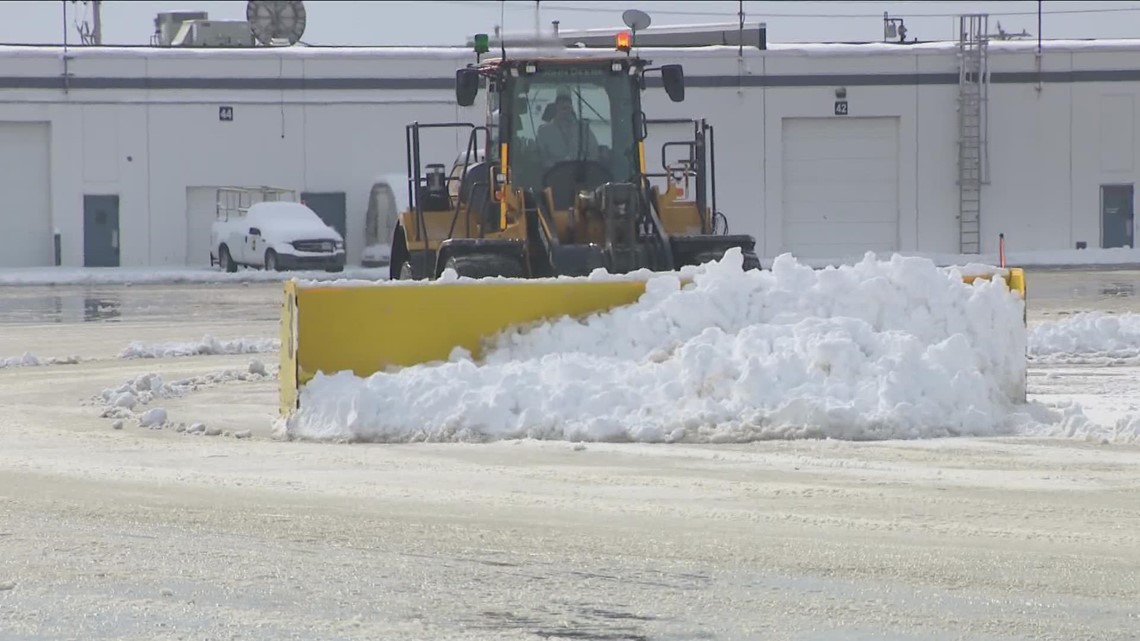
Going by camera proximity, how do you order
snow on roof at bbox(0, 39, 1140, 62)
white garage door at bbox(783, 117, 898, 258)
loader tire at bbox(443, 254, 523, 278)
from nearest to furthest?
loader tire at bbox(443, 254, 523, 278) < snow on roof at bbox(0, 39, 1140, 62) < white garage door at bbox(783, 117, 898, 258)

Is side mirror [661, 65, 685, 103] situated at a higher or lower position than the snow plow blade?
higher

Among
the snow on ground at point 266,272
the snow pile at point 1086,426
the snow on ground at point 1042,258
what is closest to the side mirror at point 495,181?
the snow pile at point 1086,426

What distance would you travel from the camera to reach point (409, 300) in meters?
10.6

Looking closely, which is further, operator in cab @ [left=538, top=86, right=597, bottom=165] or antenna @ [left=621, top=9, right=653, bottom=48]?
antenna @ [left=621, top=9, right=653, bottom=48]

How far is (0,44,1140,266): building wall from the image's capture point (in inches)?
1560

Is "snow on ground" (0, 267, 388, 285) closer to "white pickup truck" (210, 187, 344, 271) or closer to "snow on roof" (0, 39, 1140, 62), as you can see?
"white pickup truck" (210, 187, 344, 271)

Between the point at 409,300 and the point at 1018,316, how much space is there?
3623 millimetres

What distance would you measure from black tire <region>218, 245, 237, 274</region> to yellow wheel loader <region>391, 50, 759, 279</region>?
838 inches

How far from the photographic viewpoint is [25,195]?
1578 inches

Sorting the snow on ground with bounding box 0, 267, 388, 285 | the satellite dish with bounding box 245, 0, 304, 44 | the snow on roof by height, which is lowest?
the snow on ground with bounding box 0, 267, 388, 285

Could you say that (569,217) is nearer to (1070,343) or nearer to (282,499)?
(1070,343)

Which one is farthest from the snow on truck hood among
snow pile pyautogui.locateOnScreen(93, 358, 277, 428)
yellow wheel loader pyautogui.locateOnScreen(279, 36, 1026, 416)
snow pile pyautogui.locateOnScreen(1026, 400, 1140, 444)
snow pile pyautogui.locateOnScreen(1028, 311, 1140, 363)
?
snow pile pyautogui.locateOnScreen(1026, 400, 1140, 444)

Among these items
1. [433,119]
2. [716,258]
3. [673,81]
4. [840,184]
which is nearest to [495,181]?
Result: [673,81]

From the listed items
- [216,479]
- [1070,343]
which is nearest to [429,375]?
[216,479]
